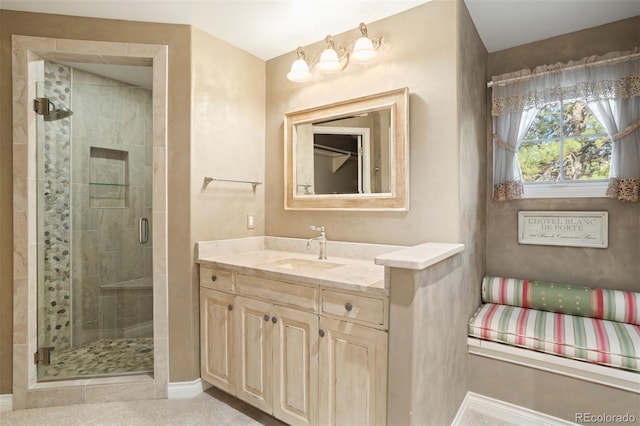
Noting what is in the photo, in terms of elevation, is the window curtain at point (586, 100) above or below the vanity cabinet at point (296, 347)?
above

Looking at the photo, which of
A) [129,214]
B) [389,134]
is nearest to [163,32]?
[129,214]

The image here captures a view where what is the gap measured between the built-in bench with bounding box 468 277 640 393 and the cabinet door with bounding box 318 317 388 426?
91 centimetres

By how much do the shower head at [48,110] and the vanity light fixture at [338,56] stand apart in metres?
1.54

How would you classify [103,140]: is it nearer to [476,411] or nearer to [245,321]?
[245,321]

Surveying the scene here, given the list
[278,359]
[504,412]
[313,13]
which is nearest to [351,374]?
[278,359]

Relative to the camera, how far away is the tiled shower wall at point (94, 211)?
86.1 inches

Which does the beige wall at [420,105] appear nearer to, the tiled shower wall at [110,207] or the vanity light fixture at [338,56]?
the vanity light fixture at [338,56]

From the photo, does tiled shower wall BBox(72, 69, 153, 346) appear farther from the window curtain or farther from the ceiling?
the window curtain

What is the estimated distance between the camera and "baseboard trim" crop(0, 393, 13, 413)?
6.62ft

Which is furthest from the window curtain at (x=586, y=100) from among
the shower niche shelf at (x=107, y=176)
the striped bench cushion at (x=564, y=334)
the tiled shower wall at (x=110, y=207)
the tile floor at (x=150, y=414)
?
the shower niche shelf at (x=107, y=176)

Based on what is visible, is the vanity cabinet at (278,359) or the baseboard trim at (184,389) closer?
the vanity cabinet at (278,359)

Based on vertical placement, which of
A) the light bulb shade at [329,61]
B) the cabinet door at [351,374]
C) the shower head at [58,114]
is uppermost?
the light bulb shade at [329,61]

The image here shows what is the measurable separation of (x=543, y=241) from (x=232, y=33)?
2.64 m

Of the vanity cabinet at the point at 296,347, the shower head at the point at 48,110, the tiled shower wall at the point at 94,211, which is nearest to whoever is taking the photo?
the vanity cabinet at the point at 296,347
